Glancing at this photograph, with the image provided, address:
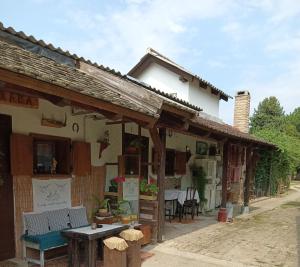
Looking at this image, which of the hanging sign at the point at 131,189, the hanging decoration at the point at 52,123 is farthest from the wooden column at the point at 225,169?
the hanging decoration at the point at 52,123

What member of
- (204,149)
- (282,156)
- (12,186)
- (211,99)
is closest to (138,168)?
(12,186)

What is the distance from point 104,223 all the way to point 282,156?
51.3 feet

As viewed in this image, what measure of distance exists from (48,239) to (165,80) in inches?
493

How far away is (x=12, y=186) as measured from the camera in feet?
18.0

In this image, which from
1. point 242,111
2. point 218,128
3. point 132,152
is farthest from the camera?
point 242,111

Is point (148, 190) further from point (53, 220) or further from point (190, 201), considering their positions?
point (190, 201)

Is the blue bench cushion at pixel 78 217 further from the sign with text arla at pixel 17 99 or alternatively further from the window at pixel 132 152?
the sign with text arla at pixel 17 99

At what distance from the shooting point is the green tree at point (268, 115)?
4584 centimetres

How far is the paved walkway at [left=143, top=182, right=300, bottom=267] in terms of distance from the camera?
6.15 metres

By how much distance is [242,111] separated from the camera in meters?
18.0

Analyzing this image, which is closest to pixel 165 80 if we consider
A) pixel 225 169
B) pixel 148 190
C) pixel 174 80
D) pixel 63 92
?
pixel 174 80

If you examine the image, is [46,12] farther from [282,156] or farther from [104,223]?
[282,156]

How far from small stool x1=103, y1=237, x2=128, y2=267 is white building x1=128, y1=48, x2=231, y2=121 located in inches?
466

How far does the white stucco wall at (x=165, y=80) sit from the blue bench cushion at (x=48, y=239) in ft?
37.8
